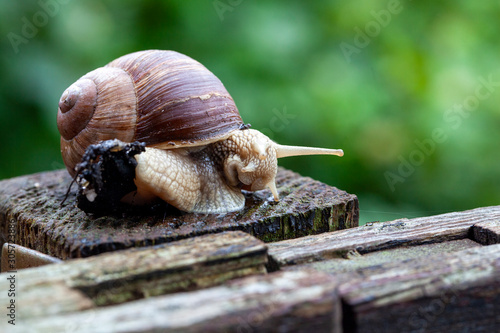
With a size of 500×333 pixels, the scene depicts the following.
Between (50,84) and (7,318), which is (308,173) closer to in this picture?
(50,84)

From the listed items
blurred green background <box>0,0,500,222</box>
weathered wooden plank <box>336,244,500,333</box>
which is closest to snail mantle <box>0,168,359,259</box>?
weathered wooden plank <box>336,244,500,333</box>

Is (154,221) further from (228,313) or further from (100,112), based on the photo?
(228,313)

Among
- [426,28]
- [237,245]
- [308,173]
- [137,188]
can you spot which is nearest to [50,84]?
[137,188]

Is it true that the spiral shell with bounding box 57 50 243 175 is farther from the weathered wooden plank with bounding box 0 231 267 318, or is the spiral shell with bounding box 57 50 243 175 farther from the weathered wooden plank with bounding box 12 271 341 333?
the weathered wooden plank with bounding box 12 271 341 333

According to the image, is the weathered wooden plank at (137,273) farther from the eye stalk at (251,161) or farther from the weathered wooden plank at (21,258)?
the eye stalk at (251,161)

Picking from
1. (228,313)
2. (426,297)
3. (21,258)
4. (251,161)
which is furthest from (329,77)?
(228,313)

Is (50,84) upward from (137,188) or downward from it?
upward

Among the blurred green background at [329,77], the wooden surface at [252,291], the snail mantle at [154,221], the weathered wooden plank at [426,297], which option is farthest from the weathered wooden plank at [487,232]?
the blurred green background at [329,77]
